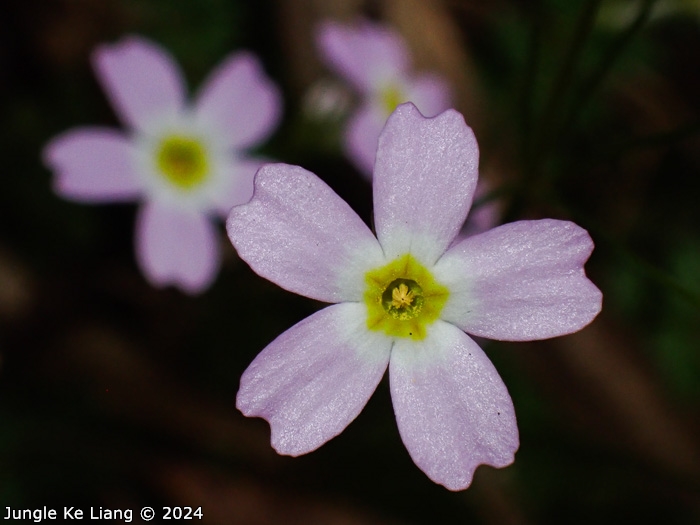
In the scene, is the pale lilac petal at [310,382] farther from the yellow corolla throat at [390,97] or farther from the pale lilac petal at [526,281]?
the yellow corolla throat at [390,97]

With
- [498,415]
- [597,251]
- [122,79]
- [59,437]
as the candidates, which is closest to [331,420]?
[498,415]

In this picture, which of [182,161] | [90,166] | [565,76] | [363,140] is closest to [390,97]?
[363,140]

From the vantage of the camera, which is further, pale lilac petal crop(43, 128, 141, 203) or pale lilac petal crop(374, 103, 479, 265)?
pale lilac petal crop(43, 128, 141, 203)

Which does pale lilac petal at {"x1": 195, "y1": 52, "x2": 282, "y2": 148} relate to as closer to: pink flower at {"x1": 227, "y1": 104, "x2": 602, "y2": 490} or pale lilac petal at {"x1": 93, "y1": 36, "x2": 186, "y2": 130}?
pale lilac petal at {"x1": 93, "y1": 36, "x2": 186, "y2": 130}

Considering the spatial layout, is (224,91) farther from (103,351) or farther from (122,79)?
(103,351)

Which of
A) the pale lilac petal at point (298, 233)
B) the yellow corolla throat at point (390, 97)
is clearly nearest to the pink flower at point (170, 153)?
the yellow corolla throat at point (390, 97)

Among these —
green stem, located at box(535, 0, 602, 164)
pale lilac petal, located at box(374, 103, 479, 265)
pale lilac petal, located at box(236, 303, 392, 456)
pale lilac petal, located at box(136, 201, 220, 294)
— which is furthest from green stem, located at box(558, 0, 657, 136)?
pale lilac petal, located at box(136, 201, 220, 294)
